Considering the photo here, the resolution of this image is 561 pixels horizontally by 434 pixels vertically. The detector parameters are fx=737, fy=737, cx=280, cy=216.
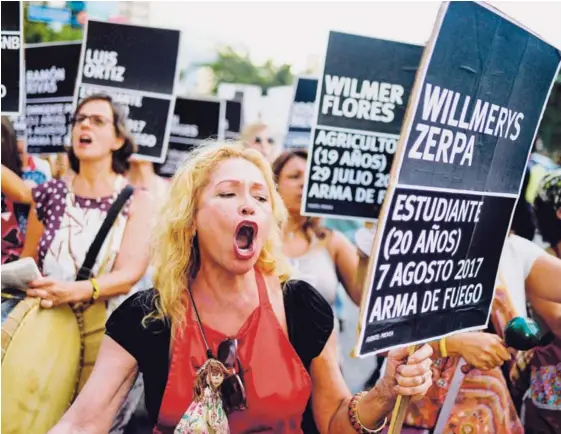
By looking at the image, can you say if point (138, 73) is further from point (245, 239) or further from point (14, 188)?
point (245, 239)

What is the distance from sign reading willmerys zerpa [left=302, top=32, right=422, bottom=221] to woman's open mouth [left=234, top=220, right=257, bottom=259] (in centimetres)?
133

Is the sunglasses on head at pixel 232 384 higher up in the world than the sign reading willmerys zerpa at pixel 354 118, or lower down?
lower down

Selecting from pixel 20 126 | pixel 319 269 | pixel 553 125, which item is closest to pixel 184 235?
pixel 319 269

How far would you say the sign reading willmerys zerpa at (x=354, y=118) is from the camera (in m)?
3.45

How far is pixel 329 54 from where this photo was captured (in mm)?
3432

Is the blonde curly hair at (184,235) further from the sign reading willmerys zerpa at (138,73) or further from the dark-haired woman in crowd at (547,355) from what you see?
the sign reading willmerys zerpa at (138,73)

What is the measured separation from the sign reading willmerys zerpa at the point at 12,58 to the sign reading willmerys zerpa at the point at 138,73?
45 cm

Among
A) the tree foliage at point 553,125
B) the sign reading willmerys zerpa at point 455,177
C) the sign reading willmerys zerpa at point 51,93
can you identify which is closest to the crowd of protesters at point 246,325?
the sign reading willmerys zerpa at point 455,177

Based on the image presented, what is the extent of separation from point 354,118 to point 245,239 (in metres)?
1.49

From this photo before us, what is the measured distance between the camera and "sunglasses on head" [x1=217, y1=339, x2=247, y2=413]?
211 cm

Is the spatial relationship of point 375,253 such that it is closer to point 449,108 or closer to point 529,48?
point 449,108

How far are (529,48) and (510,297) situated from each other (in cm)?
104

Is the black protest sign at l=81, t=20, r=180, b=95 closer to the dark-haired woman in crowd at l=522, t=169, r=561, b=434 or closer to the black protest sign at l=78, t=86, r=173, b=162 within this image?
the black protest sign at l=78, t=86, r=173, b=162

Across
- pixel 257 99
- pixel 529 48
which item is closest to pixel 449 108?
pixel 529 48
